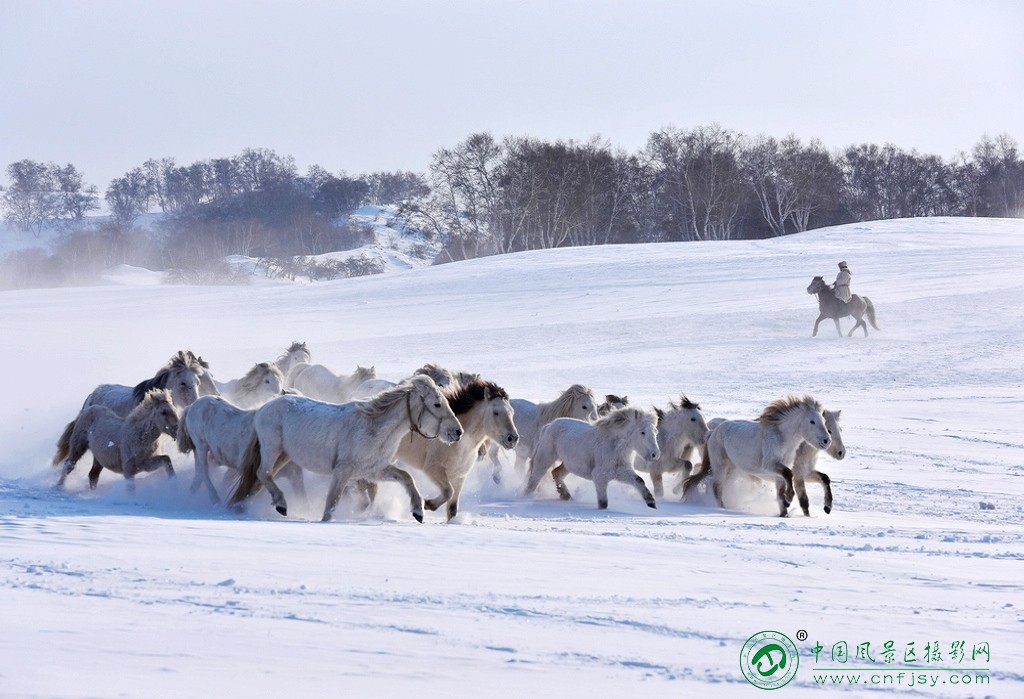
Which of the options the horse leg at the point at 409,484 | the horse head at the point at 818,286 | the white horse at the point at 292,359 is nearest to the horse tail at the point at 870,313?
the horse head at the point at 818,286

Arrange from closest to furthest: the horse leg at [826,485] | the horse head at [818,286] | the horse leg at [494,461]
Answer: the horse leg at [826,485]
the horse leg at [494,461]
the horse head at [818,286]

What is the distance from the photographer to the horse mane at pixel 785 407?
10.8 metres

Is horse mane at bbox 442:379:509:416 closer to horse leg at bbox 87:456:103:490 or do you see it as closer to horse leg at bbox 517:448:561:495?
horse leg at bbox 517:448:561:495

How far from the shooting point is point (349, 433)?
9062 millimetres

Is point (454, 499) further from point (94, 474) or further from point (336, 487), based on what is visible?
point (94, 474)

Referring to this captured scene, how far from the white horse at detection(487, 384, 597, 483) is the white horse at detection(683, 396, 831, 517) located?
180cm

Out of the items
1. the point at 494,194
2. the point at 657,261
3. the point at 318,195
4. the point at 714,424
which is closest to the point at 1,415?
the point at 714,424

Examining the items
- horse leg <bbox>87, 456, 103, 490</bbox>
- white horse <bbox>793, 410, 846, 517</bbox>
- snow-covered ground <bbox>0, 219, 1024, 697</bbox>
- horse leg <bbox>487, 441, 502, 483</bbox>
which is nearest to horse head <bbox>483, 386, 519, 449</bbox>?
snow-covered ground <bbox>0, 219, 1024, 697</bbox>

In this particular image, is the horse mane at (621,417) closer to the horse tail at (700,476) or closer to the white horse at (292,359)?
the horse tail at (700,476)

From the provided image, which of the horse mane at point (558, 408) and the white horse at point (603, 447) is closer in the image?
the white horse at point (603, 447)

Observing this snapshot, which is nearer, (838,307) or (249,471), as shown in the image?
(249,471)

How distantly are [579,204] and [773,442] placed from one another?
53.5 m

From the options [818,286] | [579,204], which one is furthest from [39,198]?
[818,286]

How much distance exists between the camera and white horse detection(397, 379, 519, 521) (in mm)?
9766
